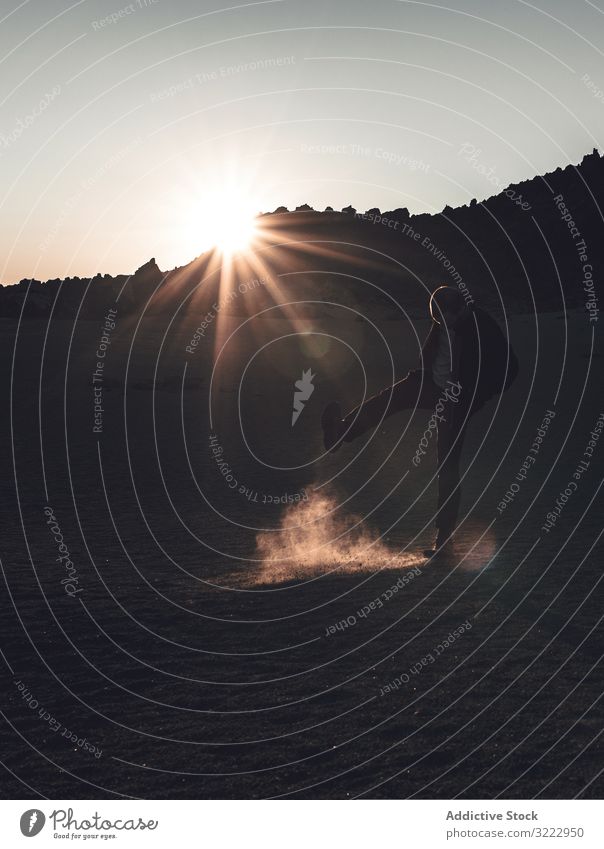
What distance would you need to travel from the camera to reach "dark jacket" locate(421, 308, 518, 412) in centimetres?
1224

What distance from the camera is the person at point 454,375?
1225 cm

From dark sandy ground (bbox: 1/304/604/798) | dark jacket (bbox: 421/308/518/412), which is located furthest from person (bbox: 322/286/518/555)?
dark sandy ground (bbox: 1/304/604/798)

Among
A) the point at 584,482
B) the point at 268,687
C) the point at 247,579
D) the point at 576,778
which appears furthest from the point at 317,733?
the point at 584,482

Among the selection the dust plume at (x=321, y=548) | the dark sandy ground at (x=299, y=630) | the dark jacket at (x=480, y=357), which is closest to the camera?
the dark sandy ground at (x=299, y=630)

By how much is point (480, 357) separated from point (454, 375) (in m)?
0.41

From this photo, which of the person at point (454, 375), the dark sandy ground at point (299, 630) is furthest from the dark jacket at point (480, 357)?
the dark sandy ground at point (299, 630)

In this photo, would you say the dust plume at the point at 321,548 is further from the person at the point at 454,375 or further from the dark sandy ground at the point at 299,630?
the person at the point at 454,375

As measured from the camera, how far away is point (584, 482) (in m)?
17.8

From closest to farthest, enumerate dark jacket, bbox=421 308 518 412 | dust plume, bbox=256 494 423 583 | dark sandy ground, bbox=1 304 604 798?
dark sandy ground, bbox=1 304 604 798 → dark jacket, bbox=421 308 518 412 → dust plume, bbox=256 494 423 583

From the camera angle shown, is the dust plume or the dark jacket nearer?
→ the dark jacket

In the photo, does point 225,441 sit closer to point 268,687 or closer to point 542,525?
point 542,525

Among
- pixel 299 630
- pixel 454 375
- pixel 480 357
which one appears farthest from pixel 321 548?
pixel 299 630

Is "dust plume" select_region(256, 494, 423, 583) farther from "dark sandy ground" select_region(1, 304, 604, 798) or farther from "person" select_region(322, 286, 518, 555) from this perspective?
"person" select_region(322, 286, 518, 555)

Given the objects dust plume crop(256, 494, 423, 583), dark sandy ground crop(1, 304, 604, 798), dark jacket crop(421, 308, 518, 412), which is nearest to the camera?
dark sandy ground crop(1, 304, 604, 798)
